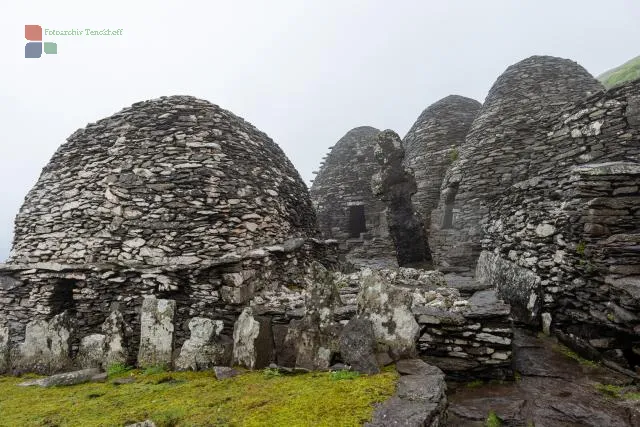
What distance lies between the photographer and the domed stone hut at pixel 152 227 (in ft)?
20.3

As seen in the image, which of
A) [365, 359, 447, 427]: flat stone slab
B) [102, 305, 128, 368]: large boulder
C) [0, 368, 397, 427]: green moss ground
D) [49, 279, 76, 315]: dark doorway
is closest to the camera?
[365, 359, 447, 427]: flat stone slab

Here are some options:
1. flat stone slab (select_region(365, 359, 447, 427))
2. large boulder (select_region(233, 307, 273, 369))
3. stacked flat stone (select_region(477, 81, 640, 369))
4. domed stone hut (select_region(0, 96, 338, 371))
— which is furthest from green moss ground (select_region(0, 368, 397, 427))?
stacked flat stone (select_region(477, 81, 640, 369))

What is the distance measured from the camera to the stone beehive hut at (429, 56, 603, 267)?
1297 centimetres

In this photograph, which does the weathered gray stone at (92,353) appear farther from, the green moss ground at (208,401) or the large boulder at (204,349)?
the large boulder at (204,349)

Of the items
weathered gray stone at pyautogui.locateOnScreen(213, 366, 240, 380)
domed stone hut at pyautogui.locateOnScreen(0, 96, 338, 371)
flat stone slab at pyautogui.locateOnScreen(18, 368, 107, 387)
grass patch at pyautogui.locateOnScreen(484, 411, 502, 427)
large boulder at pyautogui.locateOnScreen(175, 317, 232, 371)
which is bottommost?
grass patch at pyautogui.locateOnScreen(484, 411, 502, 427)

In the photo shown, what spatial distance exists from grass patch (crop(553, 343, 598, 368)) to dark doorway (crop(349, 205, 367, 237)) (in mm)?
14228

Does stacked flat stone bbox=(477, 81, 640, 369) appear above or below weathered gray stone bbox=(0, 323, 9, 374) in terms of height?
above

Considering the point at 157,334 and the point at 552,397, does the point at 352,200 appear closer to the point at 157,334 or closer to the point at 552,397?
the point at 157,334

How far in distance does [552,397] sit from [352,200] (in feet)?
52.5

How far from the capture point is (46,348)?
18.1 feet

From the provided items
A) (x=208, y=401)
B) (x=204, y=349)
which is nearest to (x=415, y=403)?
(x=208, y=401)

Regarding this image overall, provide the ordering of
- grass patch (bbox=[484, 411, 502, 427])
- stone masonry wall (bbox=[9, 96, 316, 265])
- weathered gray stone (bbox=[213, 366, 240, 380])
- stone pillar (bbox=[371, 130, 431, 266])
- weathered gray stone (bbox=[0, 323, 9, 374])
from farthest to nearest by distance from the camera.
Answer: stone pillar (bbox=[371, 130, 431, 266]) < stone masonry wall (bbox=[9, 96, 316, 265]) < weathered gray stone (bbox=[0, 323, 9, 374]) < weathered gray stone (bbox=[213, 366, 240, 380]) < grass patch (bbox=[484, 411, 502, 427])

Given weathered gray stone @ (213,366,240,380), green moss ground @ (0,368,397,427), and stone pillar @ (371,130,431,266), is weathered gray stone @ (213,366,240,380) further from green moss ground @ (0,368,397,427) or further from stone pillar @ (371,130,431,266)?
stone pillar @ (371,130,431,266)

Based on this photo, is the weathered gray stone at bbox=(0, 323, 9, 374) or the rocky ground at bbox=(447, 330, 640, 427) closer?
the rocky ground at bbox=(447, 330, 640, 427)
